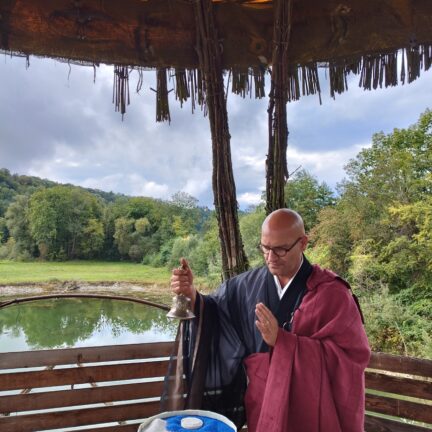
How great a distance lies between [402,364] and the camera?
220 centimetres

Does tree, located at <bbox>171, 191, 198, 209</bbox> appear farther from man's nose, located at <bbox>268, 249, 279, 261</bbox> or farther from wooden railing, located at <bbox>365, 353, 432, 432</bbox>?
man's nose, located at <bbox>268, 249, 279, 261</bbox>

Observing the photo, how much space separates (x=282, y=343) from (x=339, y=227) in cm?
1017

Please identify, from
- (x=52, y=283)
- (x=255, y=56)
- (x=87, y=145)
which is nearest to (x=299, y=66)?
(x=255, y=56)

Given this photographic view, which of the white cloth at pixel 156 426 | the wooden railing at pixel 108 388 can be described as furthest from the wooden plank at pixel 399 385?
the white cloth at pixel 156 426

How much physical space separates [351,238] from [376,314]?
7.65 ft

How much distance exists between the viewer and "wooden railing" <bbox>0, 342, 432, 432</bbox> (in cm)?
204

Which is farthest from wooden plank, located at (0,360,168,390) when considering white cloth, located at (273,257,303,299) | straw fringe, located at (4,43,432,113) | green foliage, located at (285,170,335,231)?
green foliage, located at (285,170,335,231)

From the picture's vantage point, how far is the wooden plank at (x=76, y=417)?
203cm

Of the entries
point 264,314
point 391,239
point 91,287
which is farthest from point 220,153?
point 391,239

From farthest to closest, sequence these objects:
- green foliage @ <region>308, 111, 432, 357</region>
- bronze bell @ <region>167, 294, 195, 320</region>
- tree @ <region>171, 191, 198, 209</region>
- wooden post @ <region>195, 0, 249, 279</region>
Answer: green foliage @ <region>308, 111, 432, 357</region>
tree @ <region>171, 191, 198, 209</region>
wooden post @ <region>195, 0, 249, 279</region>
bronze bell @ <region>167, 294, 195, 320</region>

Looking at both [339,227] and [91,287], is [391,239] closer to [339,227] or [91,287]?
[339,227]

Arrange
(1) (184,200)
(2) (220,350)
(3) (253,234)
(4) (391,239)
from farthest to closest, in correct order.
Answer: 1. (4) (391,239)
2. (1) (184,200)
3. (3) (253,234)
4. (2) (220,350)

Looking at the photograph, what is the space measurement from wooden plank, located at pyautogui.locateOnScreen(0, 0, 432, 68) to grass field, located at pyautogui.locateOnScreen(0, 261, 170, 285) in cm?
215

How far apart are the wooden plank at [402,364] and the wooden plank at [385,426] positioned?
32cm
